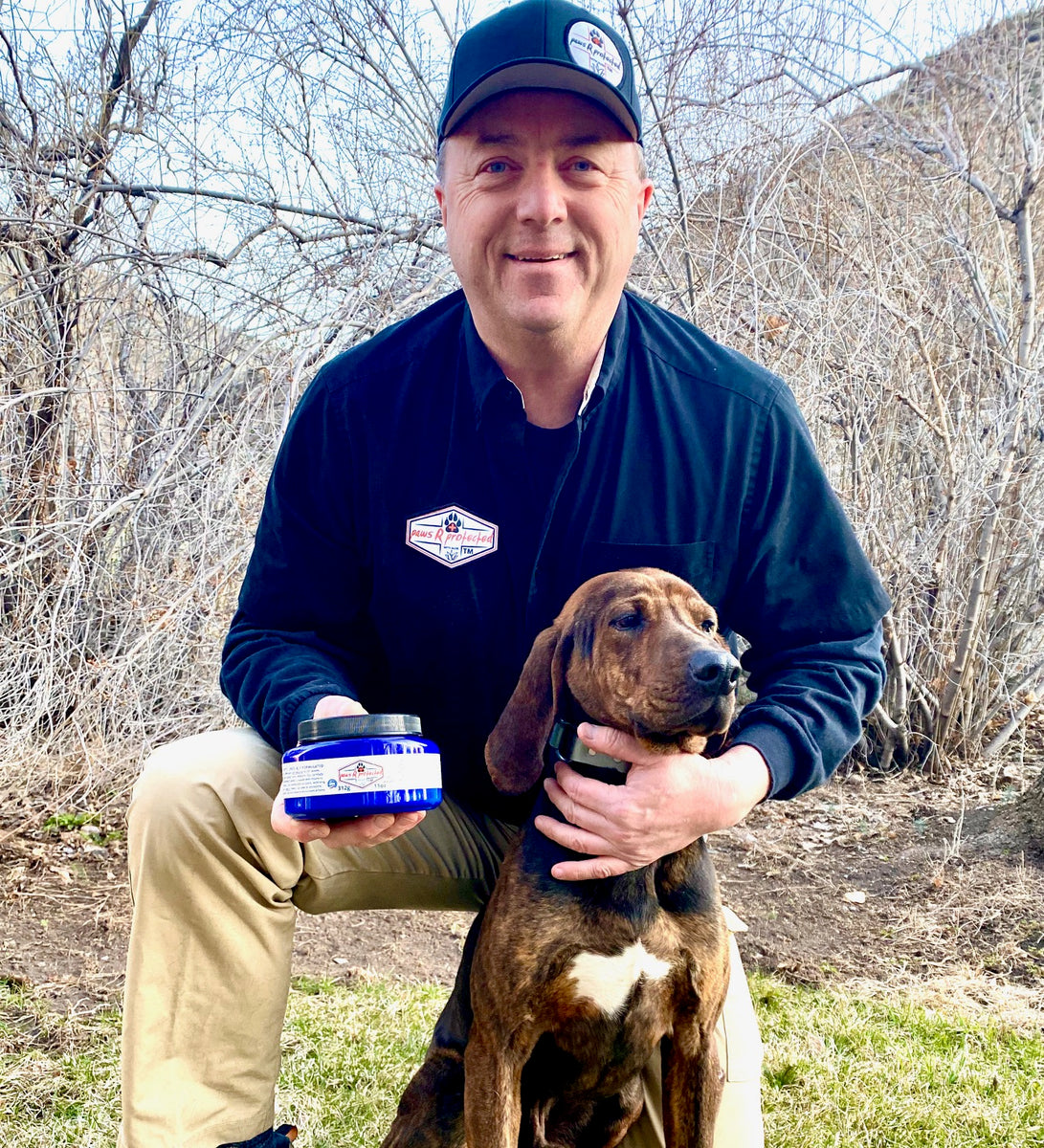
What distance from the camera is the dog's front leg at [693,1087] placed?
2.23 m

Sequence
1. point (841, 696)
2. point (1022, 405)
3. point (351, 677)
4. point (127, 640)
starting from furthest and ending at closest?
point (1022, 405)
point (127, 640)
point (351, 677)
point (841, 696)

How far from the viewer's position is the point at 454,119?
2590mm

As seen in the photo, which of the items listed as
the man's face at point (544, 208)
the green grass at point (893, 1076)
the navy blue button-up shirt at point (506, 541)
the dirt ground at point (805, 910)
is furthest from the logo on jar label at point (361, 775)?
the dirt ground at point (805, 910)

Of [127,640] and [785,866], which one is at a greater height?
[127,640]

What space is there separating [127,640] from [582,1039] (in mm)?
3493

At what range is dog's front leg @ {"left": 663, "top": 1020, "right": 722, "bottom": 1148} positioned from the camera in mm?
2234

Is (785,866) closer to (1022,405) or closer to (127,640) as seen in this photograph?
(1022,405)

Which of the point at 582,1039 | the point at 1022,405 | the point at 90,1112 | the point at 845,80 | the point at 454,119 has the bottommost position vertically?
the point at 90,1112

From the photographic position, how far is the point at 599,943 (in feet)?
7.20

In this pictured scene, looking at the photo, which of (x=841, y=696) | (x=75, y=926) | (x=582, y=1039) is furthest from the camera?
(x=75, y=926)

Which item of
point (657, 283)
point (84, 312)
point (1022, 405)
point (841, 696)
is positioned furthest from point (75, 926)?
point (1022, 405)

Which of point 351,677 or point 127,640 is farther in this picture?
point 127,640

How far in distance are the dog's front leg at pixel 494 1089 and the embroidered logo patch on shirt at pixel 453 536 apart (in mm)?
1042

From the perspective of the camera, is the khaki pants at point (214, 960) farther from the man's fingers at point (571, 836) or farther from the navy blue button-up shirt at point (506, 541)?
the man's fingers at point (571, 836)
